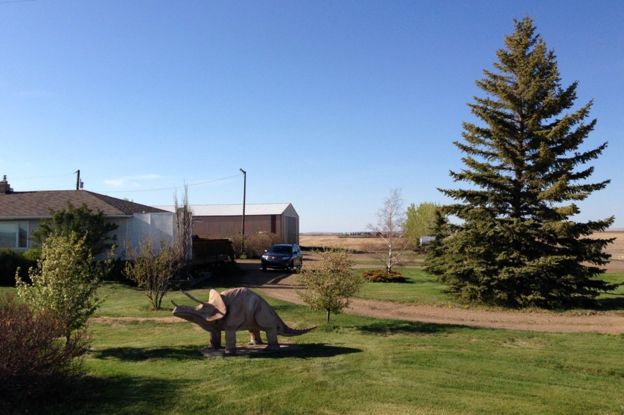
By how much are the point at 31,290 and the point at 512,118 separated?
1767cm

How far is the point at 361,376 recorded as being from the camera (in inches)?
316

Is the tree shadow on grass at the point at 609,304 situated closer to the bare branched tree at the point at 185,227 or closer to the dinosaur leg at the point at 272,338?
the dinosaur leg at the point at 272,338

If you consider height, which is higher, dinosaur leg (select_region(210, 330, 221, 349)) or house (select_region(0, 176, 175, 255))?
house (select_region(0, 176, 175, 255))

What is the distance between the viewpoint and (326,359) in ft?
30.7

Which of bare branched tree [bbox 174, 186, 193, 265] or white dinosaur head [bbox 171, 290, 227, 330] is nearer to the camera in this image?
white dinosaur head [bbox 171, 290, 227, 330]

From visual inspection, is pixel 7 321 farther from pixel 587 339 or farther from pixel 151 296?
pixel 587 339

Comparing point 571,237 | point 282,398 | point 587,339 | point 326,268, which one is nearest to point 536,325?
point 587,339

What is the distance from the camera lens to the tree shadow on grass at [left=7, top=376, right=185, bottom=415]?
6.32 metres

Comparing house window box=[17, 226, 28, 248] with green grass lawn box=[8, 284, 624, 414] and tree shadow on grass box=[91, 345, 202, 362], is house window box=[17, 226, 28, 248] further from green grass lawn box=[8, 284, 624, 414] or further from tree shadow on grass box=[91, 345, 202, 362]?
tree shadow on grass box=[91, 345, 202, 362]

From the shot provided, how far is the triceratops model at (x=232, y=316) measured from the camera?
9.55m

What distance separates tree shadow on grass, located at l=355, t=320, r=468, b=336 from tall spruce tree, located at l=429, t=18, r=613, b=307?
222 inches

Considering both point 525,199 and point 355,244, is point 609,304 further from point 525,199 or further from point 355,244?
point 355,244

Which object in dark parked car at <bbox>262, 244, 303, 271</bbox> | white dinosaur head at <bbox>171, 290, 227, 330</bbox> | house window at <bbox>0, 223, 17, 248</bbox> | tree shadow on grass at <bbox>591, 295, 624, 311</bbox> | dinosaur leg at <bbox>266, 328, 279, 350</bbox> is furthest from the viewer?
dark parked car at <bbox>262, 244, 303, 271</bbox>

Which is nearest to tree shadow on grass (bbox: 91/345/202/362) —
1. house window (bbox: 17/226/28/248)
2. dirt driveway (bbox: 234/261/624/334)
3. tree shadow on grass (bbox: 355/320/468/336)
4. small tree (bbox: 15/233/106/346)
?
small tree (bbox: 15/233/106/346)
